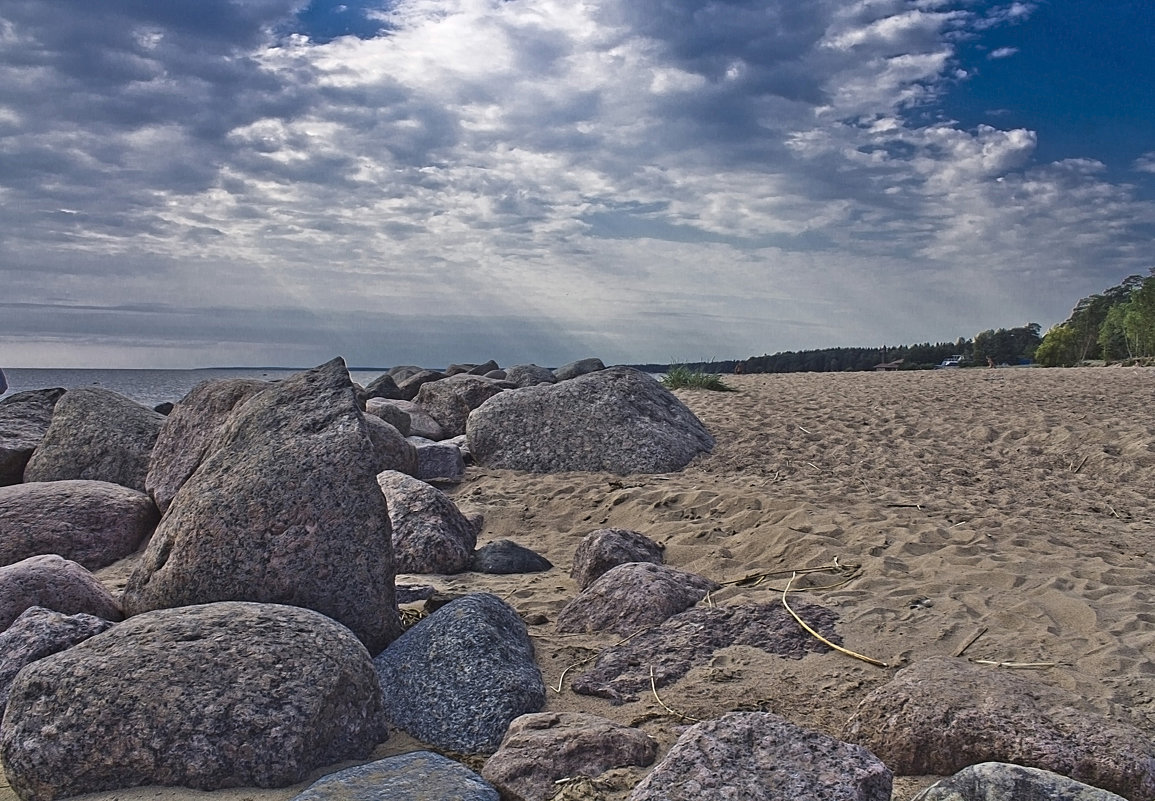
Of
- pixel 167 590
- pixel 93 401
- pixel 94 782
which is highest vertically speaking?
pixel 93 401

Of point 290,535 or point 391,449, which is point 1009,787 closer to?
point 290,535

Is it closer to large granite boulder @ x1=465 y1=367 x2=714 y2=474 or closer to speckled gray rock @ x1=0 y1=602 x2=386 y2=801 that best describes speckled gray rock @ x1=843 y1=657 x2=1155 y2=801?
speckled gray rock @ x1=0 y1=602 x2=386 y2=801

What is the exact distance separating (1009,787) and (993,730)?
2.05ft

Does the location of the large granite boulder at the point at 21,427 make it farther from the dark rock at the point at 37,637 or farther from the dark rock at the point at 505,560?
the dark rock at the point at 37,637

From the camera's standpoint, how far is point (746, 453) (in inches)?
420

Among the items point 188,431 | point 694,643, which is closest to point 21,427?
point 188,431

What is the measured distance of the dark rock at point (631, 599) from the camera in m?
5.53

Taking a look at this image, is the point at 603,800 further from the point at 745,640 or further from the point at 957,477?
the point at 957,477

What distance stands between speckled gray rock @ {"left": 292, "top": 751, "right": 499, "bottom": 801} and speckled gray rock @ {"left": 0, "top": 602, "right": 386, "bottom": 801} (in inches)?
12.5

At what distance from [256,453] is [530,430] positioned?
Answer: 19.3 ft

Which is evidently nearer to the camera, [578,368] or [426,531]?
[426,531]

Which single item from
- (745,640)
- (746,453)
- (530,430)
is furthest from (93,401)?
(745,640)

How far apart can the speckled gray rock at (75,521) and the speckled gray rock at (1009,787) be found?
7.32 m

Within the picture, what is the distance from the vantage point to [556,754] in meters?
3.69
